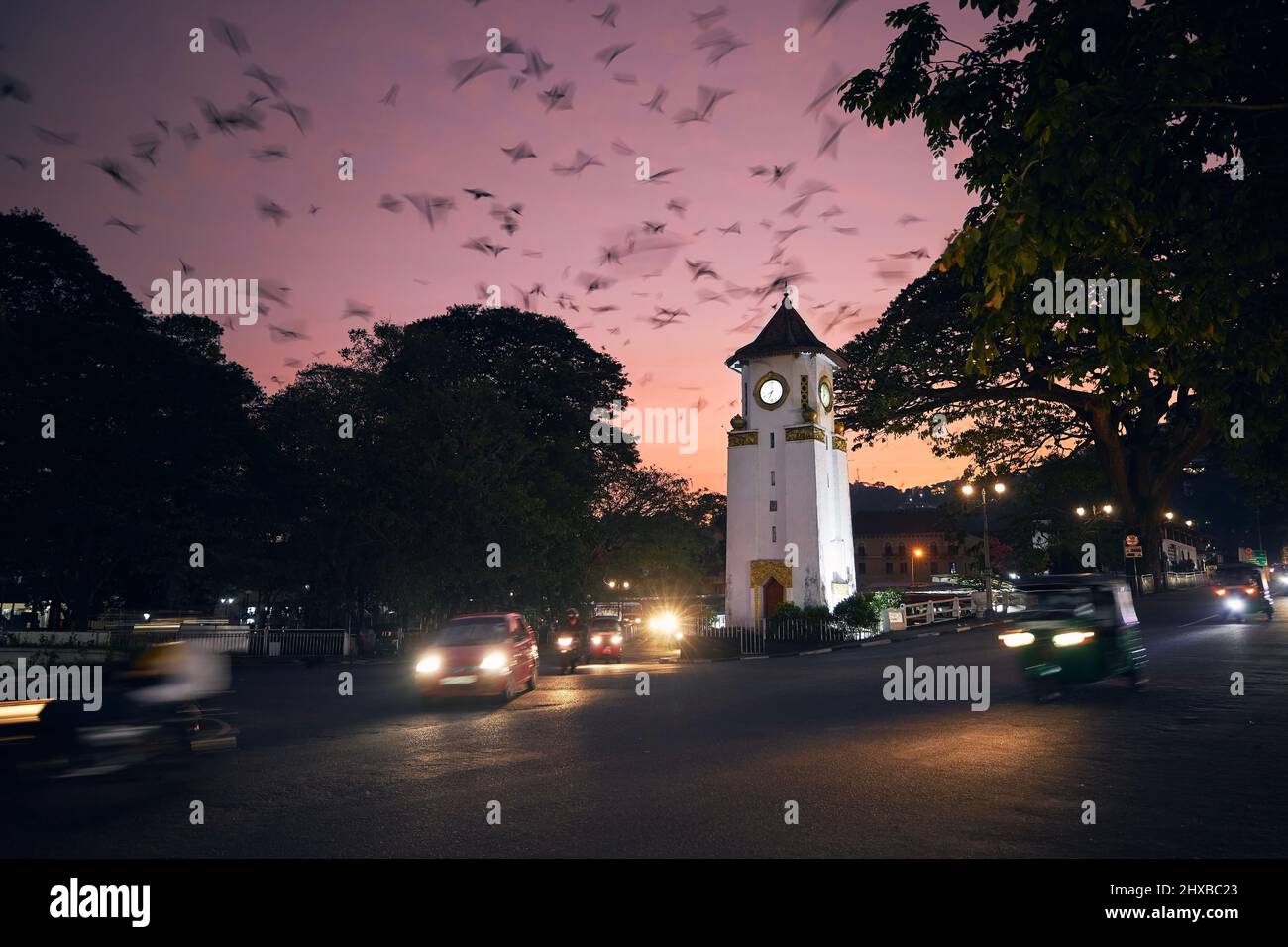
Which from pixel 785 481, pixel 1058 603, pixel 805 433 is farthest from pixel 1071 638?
pixel 785 481

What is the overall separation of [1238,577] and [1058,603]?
23.8 m

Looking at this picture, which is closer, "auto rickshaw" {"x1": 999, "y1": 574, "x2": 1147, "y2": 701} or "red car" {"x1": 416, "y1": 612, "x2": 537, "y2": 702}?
"auto rickshaw" {"x1": 999, "y1": 574, "x2": 1147, "y2": 701}

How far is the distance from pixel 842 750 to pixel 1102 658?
20.0ft

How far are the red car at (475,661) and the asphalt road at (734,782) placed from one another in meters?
0.48

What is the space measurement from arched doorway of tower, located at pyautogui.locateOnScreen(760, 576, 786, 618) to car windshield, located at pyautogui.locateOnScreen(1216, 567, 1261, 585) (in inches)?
784

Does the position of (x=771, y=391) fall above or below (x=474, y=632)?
above

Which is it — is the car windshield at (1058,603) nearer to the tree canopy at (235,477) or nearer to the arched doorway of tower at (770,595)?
the tree canopy at (235,477)

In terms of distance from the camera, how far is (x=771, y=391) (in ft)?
153

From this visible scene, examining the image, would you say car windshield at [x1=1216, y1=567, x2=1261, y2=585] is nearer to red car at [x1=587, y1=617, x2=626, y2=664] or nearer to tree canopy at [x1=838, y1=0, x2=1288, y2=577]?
red car at [x1=587, y1=617, x2=626, y2=664]

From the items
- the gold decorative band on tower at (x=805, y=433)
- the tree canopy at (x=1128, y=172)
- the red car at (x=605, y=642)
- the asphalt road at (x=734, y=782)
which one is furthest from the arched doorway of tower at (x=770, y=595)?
the tree canopy at (x=1128, y=172)

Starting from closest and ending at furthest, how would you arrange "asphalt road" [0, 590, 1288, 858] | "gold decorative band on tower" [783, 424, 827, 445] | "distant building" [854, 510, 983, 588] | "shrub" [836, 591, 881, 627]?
1. "asphalt road" [0, 590, 1288, 858]
2. "shrub" [836, 591, 881, 627]
3. "gold decorative band on tower" [783, 424, 827, 445]
4. "distant building" [854, 510, 983, 588]

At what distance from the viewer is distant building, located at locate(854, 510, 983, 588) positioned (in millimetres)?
117938

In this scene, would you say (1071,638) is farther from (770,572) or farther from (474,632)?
(770,572)

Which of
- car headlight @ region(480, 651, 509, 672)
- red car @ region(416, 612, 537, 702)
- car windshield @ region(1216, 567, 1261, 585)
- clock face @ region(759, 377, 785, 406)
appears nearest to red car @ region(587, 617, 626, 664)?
red car @ region(416, 612, 537, 702)
